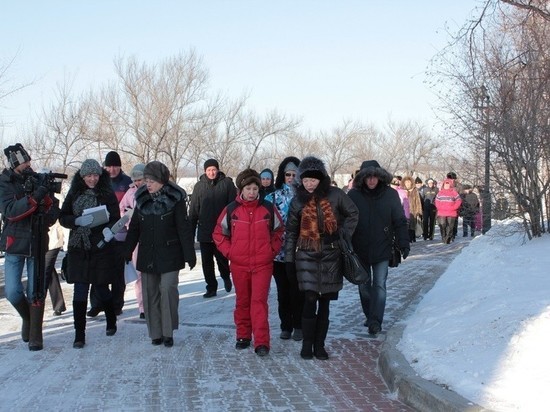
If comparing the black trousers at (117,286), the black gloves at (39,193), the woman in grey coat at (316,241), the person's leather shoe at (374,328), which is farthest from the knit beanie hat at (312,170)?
the black gloves at (39,193)

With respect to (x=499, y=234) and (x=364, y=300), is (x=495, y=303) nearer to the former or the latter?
(x=364, y=300)

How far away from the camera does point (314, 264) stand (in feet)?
22.7

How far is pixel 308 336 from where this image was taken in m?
7.04

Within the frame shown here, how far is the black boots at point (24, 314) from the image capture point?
7.75m

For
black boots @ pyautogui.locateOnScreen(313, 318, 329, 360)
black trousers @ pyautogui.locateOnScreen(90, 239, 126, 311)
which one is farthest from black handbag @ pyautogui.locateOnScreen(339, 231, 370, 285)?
black trousers @ pyautogui.locateOnScreen(90, 239, 126, 311)

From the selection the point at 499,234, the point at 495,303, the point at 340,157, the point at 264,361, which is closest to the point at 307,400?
the point at 264,361

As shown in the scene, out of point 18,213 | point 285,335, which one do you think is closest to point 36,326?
point 18,213

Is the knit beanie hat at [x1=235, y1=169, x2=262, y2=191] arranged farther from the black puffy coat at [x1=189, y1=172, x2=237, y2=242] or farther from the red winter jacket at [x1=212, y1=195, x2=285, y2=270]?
the black puffy coat at [x1=189, y1=172, x2=237, y2=242]

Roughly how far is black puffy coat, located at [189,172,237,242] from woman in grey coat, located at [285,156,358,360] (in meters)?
3.68

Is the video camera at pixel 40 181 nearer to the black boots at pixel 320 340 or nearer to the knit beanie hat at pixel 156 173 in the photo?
the knit beanie hat at pixel 156 173

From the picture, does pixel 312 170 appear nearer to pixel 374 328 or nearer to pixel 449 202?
pixel 374 328

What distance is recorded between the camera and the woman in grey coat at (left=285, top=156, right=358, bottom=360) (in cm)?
691

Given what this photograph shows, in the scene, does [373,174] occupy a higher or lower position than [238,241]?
higher

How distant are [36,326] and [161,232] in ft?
4.93
